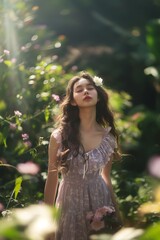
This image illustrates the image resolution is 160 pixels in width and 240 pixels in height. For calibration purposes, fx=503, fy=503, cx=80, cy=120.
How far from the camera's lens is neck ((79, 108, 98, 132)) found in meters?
2.37

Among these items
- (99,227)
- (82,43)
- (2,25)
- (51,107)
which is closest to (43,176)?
(51,107)

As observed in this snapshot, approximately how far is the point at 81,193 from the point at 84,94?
453 millimetres

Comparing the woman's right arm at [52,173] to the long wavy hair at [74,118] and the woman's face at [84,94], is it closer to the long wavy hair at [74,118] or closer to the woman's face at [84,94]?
the long wavy hair at [74,118]

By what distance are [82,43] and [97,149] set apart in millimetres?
7772

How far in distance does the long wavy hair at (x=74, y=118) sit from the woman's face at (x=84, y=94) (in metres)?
0.03

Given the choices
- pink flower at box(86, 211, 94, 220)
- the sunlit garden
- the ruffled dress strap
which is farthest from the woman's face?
pink flower at box(86, 211, 94, 220)

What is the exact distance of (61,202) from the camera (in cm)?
232

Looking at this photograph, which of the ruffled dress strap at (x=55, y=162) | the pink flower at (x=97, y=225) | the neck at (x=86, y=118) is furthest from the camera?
the neck at (x=86, y=118)

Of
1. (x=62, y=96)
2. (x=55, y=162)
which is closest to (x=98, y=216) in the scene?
(x=55, y=162)

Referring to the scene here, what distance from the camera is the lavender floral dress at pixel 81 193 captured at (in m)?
2.26

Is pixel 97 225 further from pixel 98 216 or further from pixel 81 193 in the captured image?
pixel 81 193

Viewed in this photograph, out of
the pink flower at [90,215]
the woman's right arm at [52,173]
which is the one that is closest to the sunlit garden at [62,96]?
the woman's right arm at [52,173]

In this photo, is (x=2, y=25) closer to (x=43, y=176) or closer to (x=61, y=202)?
(x=43, y=176)

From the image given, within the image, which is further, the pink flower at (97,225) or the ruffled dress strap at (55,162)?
the ruffled dress strap at (55,162)
